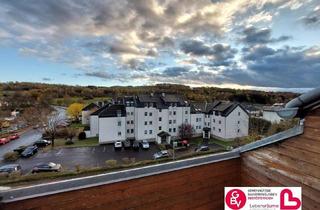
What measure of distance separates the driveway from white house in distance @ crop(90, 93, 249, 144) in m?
3.17

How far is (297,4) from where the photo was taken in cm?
671

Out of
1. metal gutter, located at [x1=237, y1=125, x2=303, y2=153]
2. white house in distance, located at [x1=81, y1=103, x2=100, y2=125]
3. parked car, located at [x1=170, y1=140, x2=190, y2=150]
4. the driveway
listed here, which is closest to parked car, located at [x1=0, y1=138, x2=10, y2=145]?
→ the driveway

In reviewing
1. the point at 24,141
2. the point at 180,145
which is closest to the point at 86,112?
the point at 24,141

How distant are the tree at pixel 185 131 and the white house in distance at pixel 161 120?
0.84 metres

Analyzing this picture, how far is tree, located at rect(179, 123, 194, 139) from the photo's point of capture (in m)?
24.4

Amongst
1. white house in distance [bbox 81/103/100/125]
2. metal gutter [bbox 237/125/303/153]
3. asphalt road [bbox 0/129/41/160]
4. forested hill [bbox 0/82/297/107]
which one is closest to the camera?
metal gutter [bbox 237/125/303/153]

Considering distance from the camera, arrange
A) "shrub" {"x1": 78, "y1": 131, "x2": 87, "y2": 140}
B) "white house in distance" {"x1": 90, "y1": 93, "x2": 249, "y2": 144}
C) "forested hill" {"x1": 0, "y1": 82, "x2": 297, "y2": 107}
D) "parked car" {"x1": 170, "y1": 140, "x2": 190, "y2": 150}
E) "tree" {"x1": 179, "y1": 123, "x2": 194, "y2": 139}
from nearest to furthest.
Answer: "parked car" {"x1": 170, "y1": 140, "x2": 190, "y2": 150} < "white house in distance" {"x1": 90, "y1": 93, "x2": 249, "y2": 144} < "shrub" {"x1": 78, "y1": 131, "x2": 87, "y2": 140} < "tree" {"x1": 179, "y1": 123, "x2": 194, "y2": 139} < "forested hill" {"x1": 0, "y1": 82, "x2": 297, "y2": 107}

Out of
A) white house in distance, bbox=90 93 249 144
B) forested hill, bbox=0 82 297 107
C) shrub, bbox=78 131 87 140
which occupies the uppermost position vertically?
forested hill, bbox=0 82 297 107

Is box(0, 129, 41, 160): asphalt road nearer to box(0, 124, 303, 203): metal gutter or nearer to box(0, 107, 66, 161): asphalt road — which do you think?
box(0, 107, 66, 161): asphalt road

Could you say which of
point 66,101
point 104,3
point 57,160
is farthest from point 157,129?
point 66,101

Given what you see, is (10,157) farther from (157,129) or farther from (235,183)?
(235,183)

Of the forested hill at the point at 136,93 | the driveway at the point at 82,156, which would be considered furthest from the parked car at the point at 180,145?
the forested hill at the point at 136,93

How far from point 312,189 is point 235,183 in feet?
3.58

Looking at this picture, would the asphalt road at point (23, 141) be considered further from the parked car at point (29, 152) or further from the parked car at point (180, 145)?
the parked car at point (180, 145)
